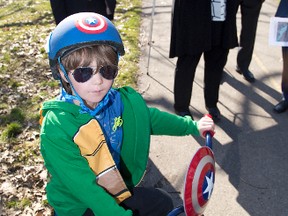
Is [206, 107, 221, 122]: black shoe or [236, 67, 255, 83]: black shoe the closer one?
[206, 107, 221, 122]: black shoe

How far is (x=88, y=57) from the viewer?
1.96m

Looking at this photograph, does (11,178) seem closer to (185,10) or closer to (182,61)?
(182,61)

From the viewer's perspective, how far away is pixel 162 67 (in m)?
6.03

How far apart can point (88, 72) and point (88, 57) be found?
8 centimetres

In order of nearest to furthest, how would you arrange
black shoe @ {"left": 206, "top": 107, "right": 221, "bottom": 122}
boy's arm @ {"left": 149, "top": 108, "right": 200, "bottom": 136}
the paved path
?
boy's arm @ {"left": 149, "top": 108, "right": 200, "bottom": 136} < the paved path < black shoe @ {"left": 206, "top": 107, "right": 221, "bottom": 122}

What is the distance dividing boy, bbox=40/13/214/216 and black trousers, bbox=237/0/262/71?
3.27m

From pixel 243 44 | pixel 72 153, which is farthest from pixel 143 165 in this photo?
pixel 243 44

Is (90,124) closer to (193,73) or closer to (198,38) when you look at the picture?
(198,38)

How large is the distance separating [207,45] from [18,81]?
302 centimetres

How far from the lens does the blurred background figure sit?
504cm

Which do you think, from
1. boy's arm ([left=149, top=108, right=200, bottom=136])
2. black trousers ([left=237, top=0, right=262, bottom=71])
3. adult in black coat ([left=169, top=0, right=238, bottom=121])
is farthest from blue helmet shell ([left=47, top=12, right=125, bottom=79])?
black trousers ([left=237, top=0, right=262, bottom=71])

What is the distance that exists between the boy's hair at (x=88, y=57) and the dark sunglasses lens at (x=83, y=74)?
32 millimetres

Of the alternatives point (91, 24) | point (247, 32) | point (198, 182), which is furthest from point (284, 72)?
point (91, 24)

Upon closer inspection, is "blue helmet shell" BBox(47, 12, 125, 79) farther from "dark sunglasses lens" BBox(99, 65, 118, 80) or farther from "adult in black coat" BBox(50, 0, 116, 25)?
"adult in black coat" BBox(50, 0, 116, 25)
